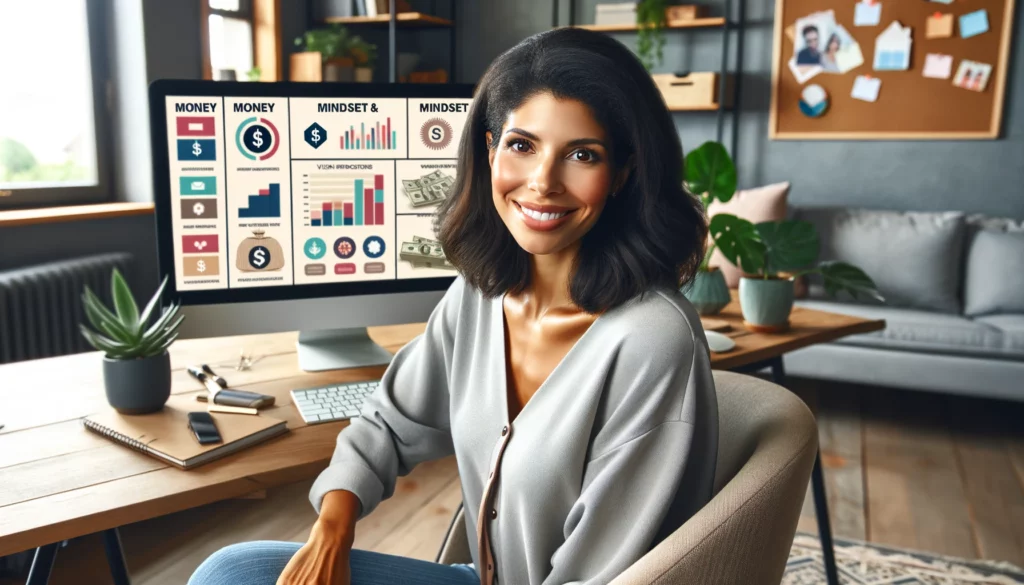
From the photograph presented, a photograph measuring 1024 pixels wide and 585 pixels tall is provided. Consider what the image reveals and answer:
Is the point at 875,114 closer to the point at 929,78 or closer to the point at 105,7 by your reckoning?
the point at 929,78

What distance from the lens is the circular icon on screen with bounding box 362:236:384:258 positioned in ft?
4.90

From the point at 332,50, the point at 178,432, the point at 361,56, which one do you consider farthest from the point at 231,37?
the point at 178,432

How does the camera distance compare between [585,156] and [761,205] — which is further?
[761,205]

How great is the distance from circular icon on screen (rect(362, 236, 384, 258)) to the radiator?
5.09ft

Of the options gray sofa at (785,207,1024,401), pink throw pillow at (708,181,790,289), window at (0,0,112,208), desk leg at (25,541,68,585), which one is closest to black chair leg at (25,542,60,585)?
desk leg at (25,541,68,585)

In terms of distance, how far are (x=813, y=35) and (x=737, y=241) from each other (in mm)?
2751

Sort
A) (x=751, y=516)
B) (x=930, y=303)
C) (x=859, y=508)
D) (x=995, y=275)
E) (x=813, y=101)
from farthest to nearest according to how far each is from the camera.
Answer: (x=813, y=101) < (x=930, y=303) < (x=995, y=275) < (x=859, y=508) < (x=751, y=516)

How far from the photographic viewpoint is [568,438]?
0.92 m

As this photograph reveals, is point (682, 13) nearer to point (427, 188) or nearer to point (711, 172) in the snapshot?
point (711, 172)

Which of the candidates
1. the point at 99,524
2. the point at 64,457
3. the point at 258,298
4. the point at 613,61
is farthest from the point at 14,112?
the point at 613,61

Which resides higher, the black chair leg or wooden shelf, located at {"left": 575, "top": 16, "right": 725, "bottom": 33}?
wooden shelf, located at {"left": 575, "top": 16, "right": 725, "bottom": 33}

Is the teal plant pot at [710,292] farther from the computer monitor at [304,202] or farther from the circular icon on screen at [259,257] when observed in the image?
the circular icon on screen at [259,257]

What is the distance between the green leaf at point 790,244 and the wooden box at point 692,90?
93.7 inches

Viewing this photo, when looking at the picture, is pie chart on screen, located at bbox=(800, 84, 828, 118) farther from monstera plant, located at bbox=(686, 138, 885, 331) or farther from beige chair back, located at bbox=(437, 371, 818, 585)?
beige chair back, located at bbox=(437, 371, 818, 585)
